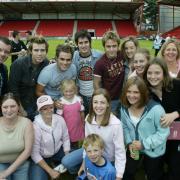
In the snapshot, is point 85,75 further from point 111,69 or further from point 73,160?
point 73,160

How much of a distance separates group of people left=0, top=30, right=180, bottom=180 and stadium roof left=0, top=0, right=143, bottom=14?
36.1 meters

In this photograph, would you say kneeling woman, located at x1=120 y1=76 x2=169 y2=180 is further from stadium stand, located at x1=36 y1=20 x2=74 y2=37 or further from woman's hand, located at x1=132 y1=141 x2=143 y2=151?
stadium stand, located at x1=36 y1=20 x2=74 y2=37

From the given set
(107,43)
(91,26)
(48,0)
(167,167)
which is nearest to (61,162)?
(167,167)

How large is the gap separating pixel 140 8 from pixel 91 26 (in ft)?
24.9

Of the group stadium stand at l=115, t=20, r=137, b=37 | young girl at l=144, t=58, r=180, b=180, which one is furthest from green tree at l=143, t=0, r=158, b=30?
young girl at l=144, t=58, r=180, b=180

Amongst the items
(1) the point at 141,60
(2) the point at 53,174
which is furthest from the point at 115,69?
(2) the point at 53,174

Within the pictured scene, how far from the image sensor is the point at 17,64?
14.2 ft

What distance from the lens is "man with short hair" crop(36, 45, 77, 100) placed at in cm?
428

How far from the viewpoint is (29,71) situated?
4359mm

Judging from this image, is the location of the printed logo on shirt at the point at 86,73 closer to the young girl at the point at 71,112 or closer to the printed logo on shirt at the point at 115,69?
the printed logo on shirt at the point at 115,69

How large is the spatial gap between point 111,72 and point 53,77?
0.89 m

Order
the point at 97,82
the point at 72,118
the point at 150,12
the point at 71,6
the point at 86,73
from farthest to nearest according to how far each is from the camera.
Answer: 1. the point at 150,12
2. the point at 71,6
3. the point at 86,73
4. the point at 97,82
5. the point at 72,118

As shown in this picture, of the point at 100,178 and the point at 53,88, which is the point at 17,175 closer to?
the point at 100,178

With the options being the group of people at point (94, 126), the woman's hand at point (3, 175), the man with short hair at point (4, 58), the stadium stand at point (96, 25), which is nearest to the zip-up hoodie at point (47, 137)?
the group of people at point (94, 126)
